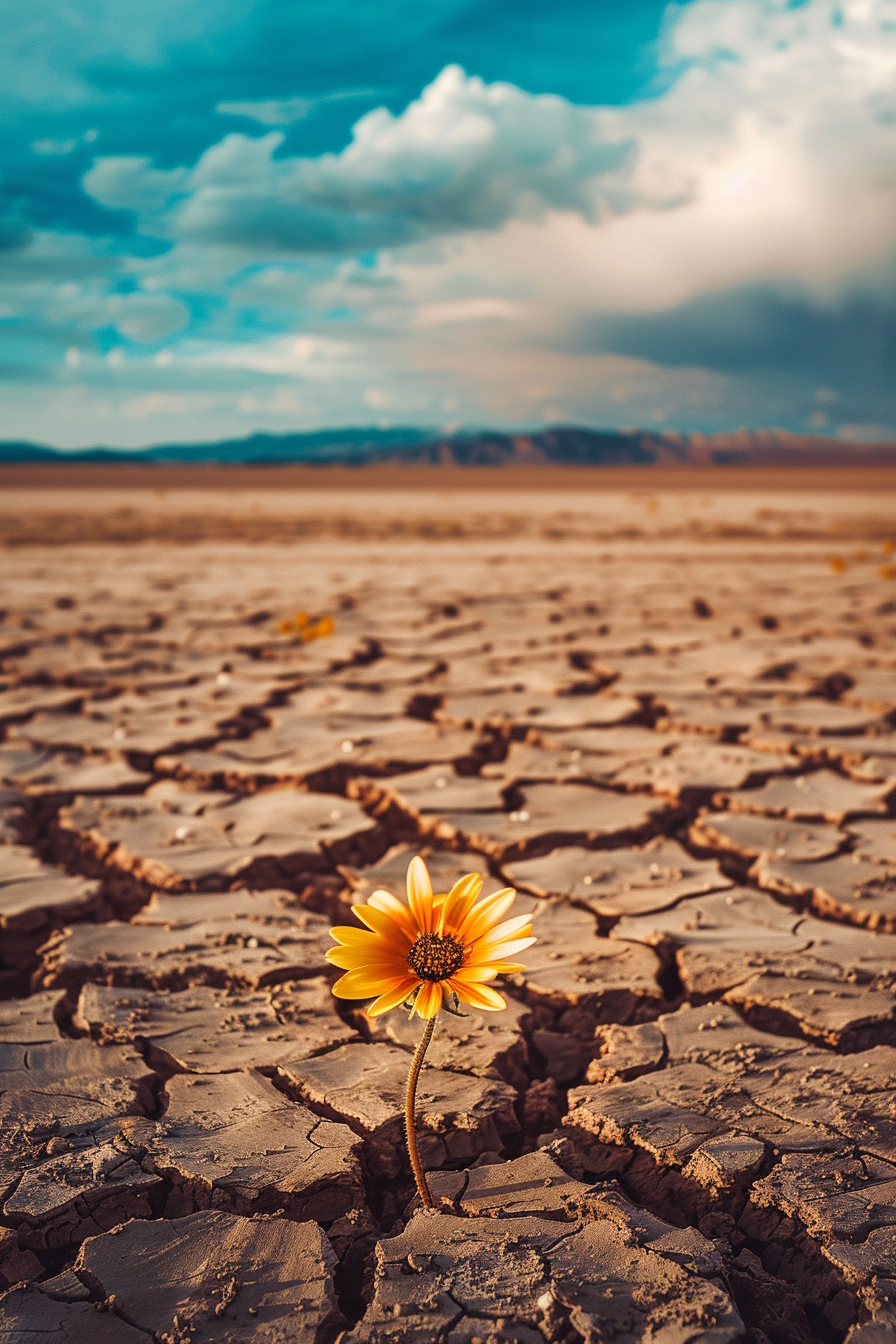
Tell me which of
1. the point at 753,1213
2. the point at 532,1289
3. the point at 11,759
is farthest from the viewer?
the point at 11,759

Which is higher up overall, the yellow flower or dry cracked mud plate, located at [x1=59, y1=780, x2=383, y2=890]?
the yellow flower

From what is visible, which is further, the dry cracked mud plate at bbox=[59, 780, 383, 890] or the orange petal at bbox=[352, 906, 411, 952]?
the dry cracked mud plate at bbox=[59, 780, 383, 890]

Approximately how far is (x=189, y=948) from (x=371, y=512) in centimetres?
1534

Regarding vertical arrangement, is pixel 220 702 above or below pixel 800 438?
below

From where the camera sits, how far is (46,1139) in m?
1.22

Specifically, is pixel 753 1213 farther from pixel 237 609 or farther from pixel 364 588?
pixel 364 588

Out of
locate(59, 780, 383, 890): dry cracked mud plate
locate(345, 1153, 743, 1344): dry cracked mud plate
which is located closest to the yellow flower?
locate(345, 1153, 743, 1344): dry cracked mud plate

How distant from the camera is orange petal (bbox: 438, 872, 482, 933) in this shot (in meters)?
1.05

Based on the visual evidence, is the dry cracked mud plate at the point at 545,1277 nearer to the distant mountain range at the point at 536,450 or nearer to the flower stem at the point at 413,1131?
the flower stem at the point at 413,1131

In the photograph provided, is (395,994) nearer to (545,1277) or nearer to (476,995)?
(476,995)

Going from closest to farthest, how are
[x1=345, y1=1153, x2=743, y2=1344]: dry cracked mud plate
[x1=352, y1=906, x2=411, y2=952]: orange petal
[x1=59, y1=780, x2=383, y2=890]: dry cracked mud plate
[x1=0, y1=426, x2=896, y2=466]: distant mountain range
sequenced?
[x1=345, y1=1153, x2=743, y2=1344]: dry cracked mud plate
[x1=352, y1=906, x2=411, y2=952]: orange petal
[x1=59, y1=780, x2=383, y2=890]: dry cracked mud plate
[x1=0, y1=426, x2=896, y2=466]: distant mountain range

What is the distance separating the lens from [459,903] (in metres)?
1.07

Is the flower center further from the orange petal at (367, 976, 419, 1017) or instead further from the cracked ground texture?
the cracked ground texture

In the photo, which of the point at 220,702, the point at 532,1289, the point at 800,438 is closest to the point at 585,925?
the point at 532,1289
